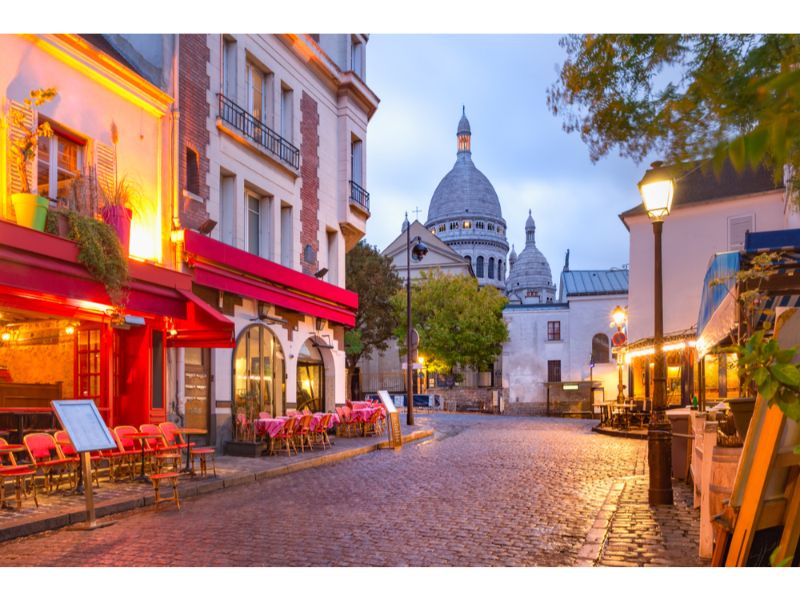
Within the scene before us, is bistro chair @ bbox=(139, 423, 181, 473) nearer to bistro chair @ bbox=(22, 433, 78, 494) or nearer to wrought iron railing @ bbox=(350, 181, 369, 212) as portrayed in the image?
bistro chair @ bbox=(22, 433, 78, 494)

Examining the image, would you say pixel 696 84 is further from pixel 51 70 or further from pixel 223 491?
pixel 51 70

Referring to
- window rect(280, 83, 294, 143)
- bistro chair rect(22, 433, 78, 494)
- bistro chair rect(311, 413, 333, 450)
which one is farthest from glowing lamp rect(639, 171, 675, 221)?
window rect(280, 83, 294, 143)

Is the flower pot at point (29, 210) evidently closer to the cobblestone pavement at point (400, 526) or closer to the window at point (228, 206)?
the cobblestone pavement at point (400, 526)

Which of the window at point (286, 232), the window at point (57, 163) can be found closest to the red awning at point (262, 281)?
the window at point (286, 232)

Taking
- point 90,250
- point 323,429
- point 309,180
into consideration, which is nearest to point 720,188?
point 309,180

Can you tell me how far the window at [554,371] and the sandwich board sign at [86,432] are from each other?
149ft

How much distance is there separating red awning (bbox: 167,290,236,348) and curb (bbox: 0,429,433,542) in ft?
8.46

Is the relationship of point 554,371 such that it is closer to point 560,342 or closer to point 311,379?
point 560,342

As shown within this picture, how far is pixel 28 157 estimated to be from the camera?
10.9 meters

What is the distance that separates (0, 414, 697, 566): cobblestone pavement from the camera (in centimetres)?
633

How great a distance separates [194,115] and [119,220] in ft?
13.6
